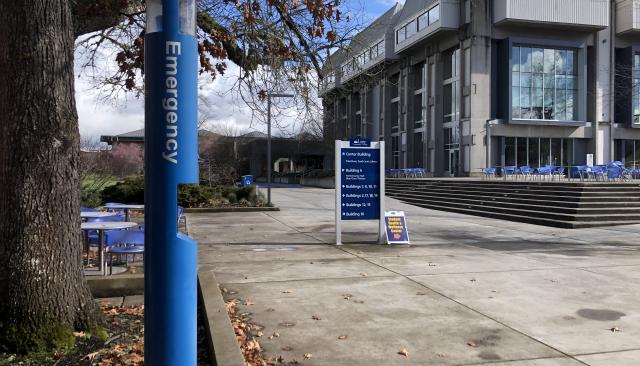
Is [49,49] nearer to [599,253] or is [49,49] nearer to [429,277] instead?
[429,277]

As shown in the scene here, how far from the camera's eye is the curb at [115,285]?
6441 mm

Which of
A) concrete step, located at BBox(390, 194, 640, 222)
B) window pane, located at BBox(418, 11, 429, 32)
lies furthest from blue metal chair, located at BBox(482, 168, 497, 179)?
window pane, located at BBox(418, 11, 429, 32)

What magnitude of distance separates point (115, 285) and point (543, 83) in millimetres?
40487

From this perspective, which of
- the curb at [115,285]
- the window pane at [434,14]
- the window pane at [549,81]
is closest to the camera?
the curb at [115,285]

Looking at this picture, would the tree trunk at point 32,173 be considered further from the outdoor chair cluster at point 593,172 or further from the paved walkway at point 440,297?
the outdoor chair cluster at point 593,172

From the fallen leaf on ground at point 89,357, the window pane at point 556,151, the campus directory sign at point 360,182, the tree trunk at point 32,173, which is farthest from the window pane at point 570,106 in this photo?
the fallen leaf on ground at point 89,357

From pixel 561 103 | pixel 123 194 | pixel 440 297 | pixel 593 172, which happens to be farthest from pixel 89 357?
pixel 561 103

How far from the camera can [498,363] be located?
425cm

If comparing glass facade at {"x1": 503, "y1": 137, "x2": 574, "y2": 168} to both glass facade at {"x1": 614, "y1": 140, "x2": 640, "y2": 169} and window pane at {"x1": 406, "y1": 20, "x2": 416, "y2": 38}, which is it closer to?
glass facade at {"x1": 614, "y1": 140, "x2": 640, "y2": 169}

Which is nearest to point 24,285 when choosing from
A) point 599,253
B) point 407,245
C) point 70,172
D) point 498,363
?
point 70,172

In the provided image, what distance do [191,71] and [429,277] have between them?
5491 millimetres

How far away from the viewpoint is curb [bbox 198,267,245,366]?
13.2ft

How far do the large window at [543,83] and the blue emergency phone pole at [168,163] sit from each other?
40177mm

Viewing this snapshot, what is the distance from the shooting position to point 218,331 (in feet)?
15.1
